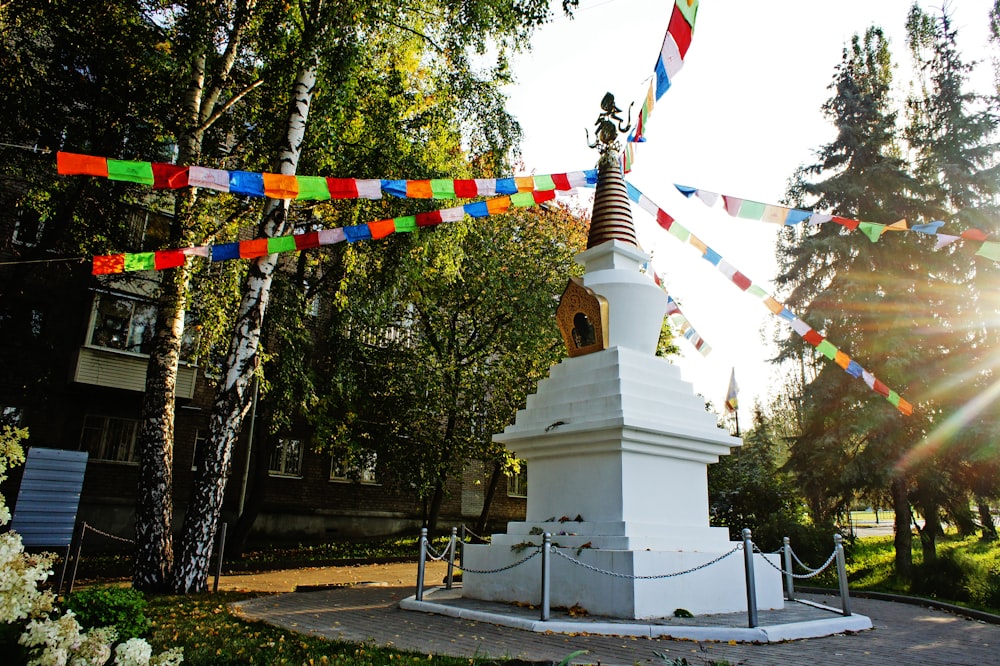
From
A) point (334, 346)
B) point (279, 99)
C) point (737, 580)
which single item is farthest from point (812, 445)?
point (279, 99)

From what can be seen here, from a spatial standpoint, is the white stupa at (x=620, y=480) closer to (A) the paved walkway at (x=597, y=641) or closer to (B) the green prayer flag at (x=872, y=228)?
(A) the paved walkway at (x=597, y=641)

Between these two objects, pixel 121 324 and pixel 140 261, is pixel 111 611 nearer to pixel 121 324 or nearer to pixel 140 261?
pixel 140 261

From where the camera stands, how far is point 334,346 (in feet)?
66.5

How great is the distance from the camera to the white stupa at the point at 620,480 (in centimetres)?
838

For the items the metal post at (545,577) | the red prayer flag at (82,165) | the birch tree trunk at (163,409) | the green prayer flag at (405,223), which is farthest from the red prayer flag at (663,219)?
the red prayer flag at (82,165)

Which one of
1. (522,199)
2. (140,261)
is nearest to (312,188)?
(140,261)

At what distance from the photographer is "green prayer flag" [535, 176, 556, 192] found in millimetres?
11141

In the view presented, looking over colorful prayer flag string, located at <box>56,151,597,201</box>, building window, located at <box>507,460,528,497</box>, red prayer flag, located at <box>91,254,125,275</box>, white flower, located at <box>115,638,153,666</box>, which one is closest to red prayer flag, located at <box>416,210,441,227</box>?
colorful prayer flag string, located at <box>56,151,597,201</box>

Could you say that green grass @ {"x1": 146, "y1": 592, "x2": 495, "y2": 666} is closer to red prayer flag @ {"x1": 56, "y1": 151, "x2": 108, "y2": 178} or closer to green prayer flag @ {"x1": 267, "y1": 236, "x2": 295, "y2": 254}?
green prayer flag @ {"x1": 267, "y1": 236, "x2": 295, "y2": 254}

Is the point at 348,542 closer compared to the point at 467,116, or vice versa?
the point at 467,116

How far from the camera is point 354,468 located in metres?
22.3

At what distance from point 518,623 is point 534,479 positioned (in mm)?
3232

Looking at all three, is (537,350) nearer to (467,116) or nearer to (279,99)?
(467,116)

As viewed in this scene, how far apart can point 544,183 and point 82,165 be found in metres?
6.79
